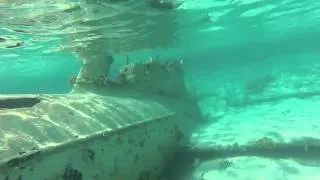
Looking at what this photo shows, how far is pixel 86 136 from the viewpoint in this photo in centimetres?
689

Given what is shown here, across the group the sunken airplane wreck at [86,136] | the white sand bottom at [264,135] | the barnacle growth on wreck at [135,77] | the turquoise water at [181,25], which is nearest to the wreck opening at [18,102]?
the sunken airplane wreck at [86,136]

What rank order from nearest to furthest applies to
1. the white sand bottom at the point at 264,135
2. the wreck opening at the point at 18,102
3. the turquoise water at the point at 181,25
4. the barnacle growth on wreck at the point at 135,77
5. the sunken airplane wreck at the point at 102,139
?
the sunken airplane wreck at the point at 102,139
the wreck opening at the point at 18,102
the white sand bottom at the point at 264,135
the barnacle growth on wreck at the point at 135,77
the turquoise water at the point at 181,25

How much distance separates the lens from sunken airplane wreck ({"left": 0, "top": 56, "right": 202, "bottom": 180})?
5.65 meters

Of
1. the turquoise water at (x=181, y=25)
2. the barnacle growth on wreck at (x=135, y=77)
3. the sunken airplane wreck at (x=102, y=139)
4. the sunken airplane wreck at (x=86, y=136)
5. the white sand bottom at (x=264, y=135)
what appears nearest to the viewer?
the sunken airplane wreck at (x=86, y=136)

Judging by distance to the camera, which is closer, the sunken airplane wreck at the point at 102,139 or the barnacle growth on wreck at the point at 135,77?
the sunken airplane wreck at the point at 102,139

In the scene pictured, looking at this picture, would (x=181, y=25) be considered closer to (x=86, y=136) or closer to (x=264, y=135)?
(x=264, y=135)

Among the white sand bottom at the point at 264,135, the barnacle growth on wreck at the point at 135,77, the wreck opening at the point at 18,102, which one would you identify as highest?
the wreck opening at the point at 18,102

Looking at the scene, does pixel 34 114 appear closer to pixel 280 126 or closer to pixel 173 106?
pixel 173 106

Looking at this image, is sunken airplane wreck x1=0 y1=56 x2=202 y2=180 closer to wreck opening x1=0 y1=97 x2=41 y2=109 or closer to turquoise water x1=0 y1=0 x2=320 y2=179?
wreck opening x1=0 y1=97 x2=41 y2=109

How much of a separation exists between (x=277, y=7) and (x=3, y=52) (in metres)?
20.8

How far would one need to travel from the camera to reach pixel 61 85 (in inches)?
3556

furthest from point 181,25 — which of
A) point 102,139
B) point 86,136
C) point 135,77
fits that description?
point 86,136

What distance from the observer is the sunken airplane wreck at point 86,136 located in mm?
5648

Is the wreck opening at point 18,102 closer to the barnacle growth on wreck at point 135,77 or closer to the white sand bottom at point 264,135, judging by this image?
the barnacle growth on wreck at point 135,77
